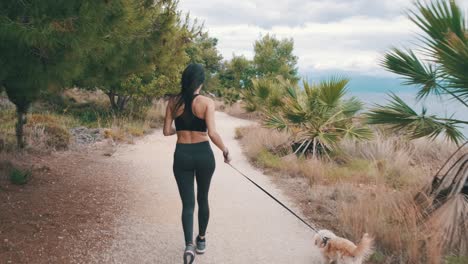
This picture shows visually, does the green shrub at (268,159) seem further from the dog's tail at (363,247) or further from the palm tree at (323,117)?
the dog's tail at (363,247)

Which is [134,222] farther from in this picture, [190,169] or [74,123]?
[74,123]

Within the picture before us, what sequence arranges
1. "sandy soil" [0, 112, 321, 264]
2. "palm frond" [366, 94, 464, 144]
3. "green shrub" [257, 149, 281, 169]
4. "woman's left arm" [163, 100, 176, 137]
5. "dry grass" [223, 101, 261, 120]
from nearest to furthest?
"woman's left arm" [163, 100, 176, 137] → "sandy soil" [0, 112, 321, 264] → "palm frond" [366, 94, 464, 144] → "green shrub" [257, 149, 281, 169] → "dry grass" [223, 101, 261, 120]

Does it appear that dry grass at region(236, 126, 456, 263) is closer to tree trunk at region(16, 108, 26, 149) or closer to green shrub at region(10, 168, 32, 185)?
green shrub at region(10, 168, 32, 185)

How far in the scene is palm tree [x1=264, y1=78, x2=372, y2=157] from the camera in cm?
1016

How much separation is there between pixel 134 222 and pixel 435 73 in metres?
4.36

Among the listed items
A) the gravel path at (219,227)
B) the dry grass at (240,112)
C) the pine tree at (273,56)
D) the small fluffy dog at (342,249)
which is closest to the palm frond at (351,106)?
the gravel path at (219,227)

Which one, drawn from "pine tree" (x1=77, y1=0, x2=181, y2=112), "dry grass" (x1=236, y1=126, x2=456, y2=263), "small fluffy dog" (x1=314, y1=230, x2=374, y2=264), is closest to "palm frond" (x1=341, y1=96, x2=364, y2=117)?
"dry grass" (x1=236, y1=126, x2=456, y2=263)

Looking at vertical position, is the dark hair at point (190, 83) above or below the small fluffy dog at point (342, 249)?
above

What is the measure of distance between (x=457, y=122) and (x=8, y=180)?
682 centimetres

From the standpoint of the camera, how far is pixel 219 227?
530 cm

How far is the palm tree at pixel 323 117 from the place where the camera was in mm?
10164

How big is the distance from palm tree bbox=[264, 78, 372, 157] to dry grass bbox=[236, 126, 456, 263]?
57 cm

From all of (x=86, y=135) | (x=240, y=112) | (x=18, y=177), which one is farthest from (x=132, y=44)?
(x=240, y=112)

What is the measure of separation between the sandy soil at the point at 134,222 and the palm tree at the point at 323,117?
2.46 m
